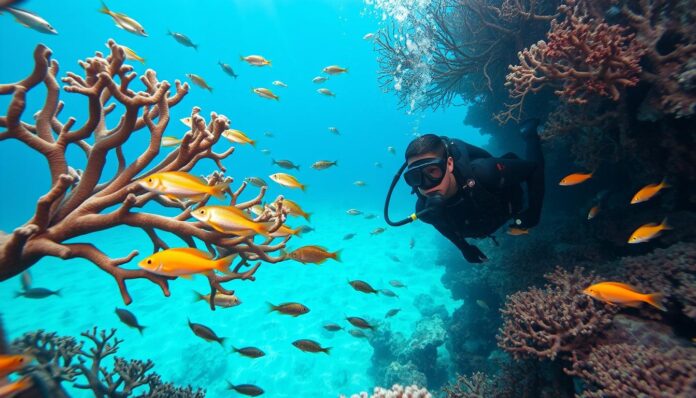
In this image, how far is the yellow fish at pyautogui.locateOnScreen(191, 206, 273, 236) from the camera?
2447 mm

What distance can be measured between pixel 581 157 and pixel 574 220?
81.3 inches

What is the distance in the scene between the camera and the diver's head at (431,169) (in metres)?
4.27

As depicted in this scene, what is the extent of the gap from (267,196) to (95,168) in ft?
186

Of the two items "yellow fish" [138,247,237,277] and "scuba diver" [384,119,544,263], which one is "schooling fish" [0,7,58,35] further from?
"scuba diver" [384,119,544,263]

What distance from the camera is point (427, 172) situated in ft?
14.1

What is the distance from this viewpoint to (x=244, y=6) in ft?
230

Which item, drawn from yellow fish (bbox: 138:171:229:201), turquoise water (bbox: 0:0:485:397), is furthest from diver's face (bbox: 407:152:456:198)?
turquoise water (bbox: 0:0:485:397)

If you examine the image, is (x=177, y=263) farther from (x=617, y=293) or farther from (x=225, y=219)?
(x=617, y=293)

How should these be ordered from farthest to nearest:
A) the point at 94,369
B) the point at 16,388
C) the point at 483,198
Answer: the point at 94,369 < the point at 483,198 < the point at 16,388

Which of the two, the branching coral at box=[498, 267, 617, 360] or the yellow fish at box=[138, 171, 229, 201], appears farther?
the branching coral at box=[498, 267, 617, 360]

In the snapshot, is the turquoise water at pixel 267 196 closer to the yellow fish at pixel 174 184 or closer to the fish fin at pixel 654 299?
the yellow fish at pixel 174 184

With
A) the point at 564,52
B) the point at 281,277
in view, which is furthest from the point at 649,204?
the point at 281,277

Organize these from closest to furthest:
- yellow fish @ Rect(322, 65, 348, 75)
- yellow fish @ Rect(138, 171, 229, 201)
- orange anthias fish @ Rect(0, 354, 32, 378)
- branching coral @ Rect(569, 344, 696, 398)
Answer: orange anthias fish @ Rect(0, 354, 32, 378) < yellow fish @ Rect(138, 171, 229, 201) < branching coral @ Rect(569, 344, 696, 398) < yellow fish @ Rect(322, 65, 348, 75)

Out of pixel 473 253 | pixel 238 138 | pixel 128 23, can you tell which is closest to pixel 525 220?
pixel 473 253
